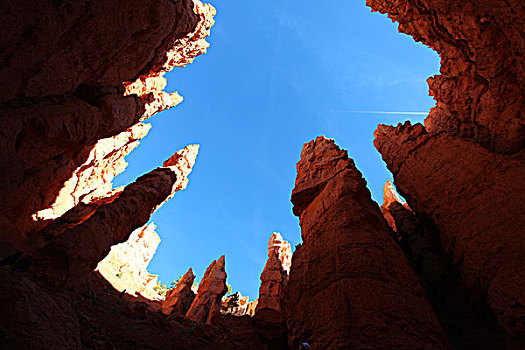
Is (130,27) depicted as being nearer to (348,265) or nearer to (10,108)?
(10,108)

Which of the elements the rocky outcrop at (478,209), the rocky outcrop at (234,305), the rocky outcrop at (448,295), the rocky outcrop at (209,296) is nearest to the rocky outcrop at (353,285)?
the rocky outcrop at (478,209)

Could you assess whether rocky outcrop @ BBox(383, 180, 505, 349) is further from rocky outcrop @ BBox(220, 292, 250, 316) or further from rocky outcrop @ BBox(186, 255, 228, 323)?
rocky outcrop @ BBox(220, 292, 250, 316)

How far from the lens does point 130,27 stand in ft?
42.7

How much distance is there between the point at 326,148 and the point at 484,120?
32.2ft

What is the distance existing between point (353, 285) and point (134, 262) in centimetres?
3808

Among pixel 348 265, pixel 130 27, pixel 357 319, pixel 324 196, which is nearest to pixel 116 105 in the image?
pixel 130 27

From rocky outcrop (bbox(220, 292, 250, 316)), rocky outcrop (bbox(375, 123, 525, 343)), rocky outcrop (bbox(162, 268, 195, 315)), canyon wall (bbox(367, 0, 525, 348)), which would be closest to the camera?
rocky outcrop (bbox(375, 123, 525, 343))

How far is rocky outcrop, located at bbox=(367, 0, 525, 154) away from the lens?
32.3 feet

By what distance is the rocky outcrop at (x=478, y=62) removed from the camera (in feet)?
32.3

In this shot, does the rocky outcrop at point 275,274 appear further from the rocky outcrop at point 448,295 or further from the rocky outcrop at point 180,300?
the rocky outcrop at point 448,295

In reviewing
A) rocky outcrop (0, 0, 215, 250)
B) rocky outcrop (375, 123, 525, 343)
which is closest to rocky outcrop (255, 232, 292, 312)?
rocky outcrop (375, 123, 525, 343)

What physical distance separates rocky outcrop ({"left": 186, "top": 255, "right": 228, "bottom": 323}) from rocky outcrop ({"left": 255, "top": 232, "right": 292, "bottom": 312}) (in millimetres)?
4895

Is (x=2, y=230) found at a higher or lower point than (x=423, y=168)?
lower

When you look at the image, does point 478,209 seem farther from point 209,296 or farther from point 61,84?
point 209,296
